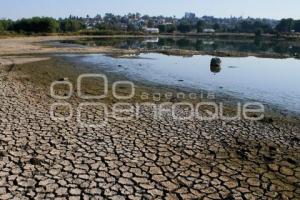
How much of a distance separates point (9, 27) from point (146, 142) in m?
121

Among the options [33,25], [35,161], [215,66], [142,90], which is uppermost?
[33,25]

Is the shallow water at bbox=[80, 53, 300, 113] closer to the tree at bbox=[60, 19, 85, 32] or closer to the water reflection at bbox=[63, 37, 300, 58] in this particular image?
the water reflection at bbox=[63, 37, 300, 58]

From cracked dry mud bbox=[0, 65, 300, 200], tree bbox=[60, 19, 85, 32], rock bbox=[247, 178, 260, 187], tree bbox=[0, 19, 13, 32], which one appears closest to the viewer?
cracked dry mud bbox=[0, 65, 300, 200]

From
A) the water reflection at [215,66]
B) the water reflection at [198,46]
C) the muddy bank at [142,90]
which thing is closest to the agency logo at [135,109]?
the muddy bank at [142,90]

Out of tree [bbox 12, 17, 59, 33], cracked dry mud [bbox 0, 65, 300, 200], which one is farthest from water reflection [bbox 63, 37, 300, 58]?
cracked dry mud [bbox 0, 65, 300, 200]

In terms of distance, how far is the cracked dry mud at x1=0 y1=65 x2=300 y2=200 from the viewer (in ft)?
29.5

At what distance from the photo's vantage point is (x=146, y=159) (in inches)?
434

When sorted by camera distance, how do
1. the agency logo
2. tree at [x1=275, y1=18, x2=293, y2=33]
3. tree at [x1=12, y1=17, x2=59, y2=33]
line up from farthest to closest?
1. tree at [x1=275, y1=18, x2=293, y2=33]
2. tree at [x1=12, y1=17, x2=59, y2=33]
3. the agency logo

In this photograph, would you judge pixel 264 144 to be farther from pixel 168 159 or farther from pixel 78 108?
pixel 78 108

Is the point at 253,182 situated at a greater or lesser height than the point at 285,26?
lesser

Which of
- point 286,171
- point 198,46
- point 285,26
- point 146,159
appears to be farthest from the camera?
point 285,26

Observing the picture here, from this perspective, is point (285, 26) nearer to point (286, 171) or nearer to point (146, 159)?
point (286, 171)

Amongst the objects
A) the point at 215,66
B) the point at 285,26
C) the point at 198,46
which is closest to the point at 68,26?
the point at 198,46

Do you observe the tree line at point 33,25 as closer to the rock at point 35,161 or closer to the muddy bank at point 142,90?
the muddy bank at point 142,90
